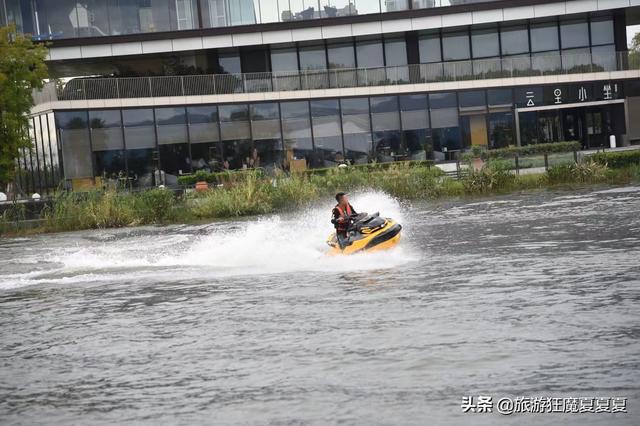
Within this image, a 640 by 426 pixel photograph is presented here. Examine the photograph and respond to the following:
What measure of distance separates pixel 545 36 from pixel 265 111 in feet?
53.5

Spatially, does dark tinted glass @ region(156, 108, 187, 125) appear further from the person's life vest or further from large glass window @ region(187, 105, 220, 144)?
the person's life vest

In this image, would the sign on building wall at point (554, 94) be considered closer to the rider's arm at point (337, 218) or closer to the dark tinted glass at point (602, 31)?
the dark tinted glass at point (602, 31)

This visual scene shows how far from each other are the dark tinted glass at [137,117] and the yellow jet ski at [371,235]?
29.8 meters

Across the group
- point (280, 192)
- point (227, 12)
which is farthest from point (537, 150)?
point (227, 12)

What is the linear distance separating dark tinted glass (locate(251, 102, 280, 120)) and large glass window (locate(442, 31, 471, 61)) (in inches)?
402

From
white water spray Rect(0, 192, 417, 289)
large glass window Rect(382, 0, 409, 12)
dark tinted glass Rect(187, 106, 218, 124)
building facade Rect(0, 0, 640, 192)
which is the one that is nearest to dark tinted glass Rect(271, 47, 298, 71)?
building facade Rect(0, 0, 640, 192)

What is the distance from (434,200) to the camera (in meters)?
34.9

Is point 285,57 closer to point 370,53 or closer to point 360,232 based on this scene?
point 370,53

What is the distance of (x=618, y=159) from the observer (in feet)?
120

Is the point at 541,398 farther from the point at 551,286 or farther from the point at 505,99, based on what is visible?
the point at 505,99

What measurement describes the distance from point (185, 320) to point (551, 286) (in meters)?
5.71

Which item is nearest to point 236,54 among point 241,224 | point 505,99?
point 505,99

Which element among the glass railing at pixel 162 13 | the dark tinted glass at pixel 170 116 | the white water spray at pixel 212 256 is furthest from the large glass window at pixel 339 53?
the white water spray at pixel 212 256

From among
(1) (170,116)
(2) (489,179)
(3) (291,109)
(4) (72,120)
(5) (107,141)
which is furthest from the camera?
(3) (291,109)
